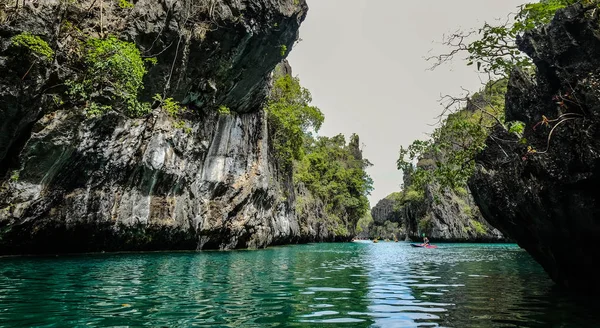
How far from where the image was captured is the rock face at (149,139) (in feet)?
47.2

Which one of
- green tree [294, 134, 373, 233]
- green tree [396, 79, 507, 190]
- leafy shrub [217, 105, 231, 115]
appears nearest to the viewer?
green tree [396, 79, 507, 190]

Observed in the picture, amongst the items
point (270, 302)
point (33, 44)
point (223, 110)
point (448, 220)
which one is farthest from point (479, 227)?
point (33, 44)

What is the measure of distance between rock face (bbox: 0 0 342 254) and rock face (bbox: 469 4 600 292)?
15.4 metres

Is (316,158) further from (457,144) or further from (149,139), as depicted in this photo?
(457,144)

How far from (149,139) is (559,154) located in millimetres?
18196

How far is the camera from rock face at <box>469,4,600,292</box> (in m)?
6.20

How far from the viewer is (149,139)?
64.0 ft

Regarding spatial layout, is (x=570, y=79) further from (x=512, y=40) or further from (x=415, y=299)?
(x=415, y=299)

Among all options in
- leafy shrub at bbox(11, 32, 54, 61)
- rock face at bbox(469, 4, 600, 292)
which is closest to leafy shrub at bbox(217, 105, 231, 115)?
leafy shrub at bbox(11, 32, 54, 61)

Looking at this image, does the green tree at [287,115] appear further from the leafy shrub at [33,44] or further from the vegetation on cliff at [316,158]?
the leafy shrub at [33,44]

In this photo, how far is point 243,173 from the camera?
90.6 feet

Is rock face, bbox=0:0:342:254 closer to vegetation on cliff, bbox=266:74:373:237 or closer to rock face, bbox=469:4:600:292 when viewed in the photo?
vegetation on cliff, bbox=266:74:373:237

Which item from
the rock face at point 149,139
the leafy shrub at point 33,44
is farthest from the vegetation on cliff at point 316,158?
the leafy shrub at point 33,44

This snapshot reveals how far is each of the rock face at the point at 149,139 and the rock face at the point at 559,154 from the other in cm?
1540
